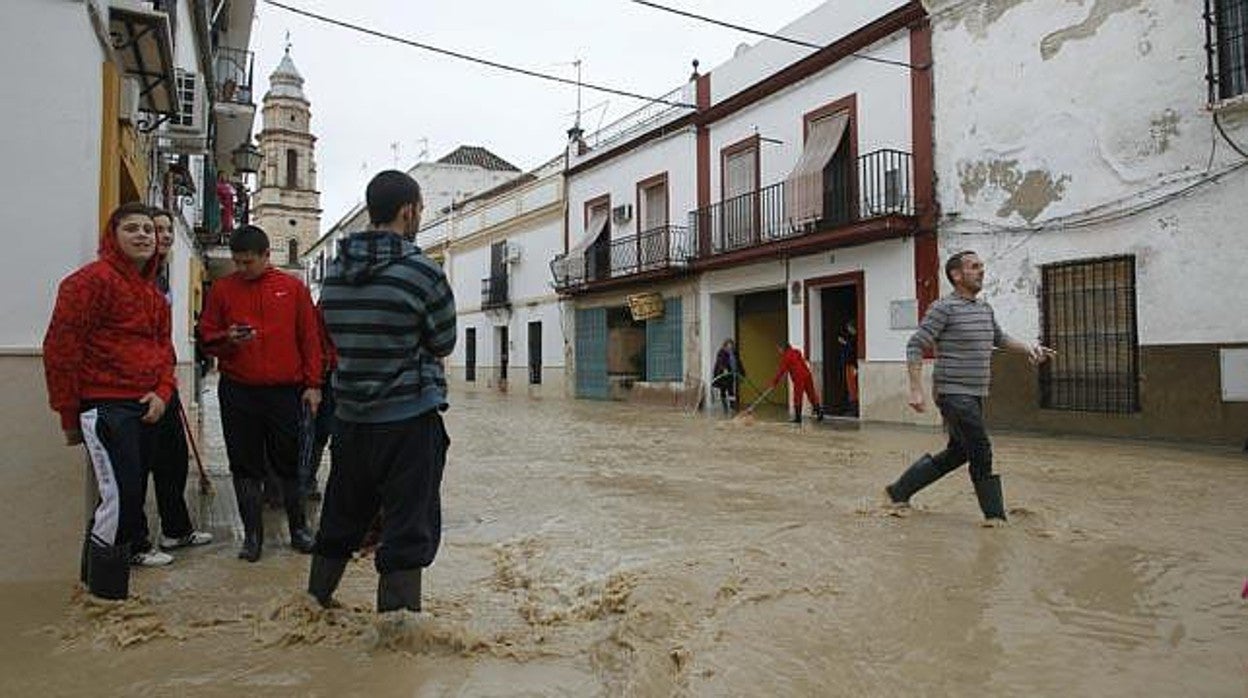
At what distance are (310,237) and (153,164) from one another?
1849 inches

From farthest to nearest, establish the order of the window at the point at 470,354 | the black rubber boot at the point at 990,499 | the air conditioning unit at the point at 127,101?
the window at the point at 470,354 → the black rubber boot at the point at 990,499 → the air conditioning unit at the point at 127,101

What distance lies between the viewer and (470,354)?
30516mm

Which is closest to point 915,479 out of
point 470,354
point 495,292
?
point 495,292

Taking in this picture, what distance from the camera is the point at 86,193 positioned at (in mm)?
3758

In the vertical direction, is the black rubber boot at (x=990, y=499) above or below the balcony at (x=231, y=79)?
below

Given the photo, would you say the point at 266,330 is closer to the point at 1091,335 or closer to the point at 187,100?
the point at 187,100

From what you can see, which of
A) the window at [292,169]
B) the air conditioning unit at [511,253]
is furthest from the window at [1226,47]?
the window at [292,169]

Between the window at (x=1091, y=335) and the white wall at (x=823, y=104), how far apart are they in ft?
10.6

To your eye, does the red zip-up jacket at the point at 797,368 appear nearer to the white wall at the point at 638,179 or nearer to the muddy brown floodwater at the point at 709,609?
the white wall at the point at 638,179

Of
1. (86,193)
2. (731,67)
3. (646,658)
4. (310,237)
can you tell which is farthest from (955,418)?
(310,237)

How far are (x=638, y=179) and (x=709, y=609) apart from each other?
17379 millimetres

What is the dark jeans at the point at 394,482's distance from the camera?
9.20 ft

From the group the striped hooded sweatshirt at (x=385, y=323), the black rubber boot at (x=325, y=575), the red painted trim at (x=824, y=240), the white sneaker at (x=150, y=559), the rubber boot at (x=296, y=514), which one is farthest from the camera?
the red painted trim at (x=824, y=240)

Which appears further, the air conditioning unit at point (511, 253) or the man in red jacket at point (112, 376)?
the air conditioning unit at point (511, 253)
